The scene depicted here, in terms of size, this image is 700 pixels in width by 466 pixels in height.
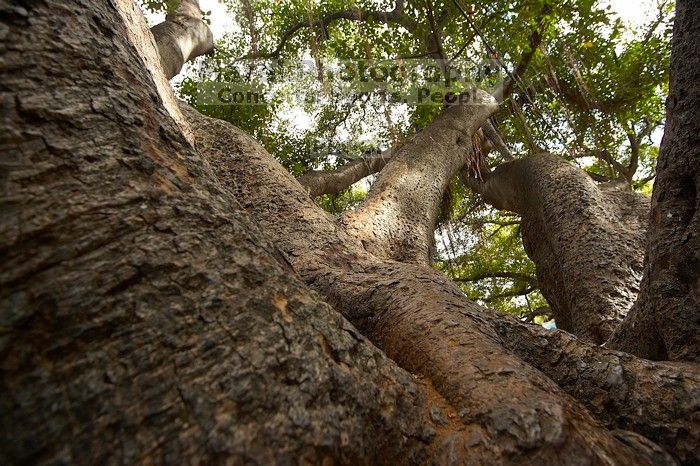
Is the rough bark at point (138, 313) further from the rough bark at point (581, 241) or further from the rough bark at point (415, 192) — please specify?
the rough bark at point (581, 241)

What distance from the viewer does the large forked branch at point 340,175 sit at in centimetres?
393

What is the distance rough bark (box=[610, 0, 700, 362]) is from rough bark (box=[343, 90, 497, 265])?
1.21 metres

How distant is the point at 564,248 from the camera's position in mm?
2373

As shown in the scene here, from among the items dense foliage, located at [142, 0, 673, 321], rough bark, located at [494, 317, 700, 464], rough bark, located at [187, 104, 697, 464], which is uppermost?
dense foliage, located at [142, 0, 673, 321]

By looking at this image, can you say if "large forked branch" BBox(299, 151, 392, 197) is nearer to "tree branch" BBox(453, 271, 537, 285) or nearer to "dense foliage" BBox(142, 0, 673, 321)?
"dense foliage" BBox(142, 0, 673, 321)

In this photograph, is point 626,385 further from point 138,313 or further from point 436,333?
point 138,313

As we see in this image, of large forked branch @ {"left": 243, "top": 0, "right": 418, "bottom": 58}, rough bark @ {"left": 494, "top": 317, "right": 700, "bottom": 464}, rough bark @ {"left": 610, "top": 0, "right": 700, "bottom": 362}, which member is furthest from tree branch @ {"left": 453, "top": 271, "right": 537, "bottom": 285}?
rough bark @ {"left": 494, "top": 317, "right": 700, "bottom": 464}

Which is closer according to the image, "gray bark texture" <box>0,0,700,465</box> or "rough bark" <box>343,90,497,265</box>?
"gray bark texture" <box>0,0,700,465</box>

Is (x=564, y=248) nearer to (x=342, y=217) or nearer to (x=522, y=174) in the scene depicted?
(x=522, y=174)

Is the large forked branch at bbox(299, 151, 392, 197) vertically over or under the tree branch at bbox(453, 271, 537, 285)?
under

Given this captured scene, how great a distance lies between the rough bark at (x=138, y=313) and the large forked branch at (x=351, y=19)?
447cm

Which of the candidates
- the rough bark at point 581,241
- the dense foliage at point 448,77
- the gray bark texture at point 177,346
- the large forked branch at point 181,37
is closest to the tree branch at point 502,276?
the dense foliage at point 448,77

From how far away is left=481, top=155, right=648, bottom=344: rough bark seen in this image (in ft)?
6.63

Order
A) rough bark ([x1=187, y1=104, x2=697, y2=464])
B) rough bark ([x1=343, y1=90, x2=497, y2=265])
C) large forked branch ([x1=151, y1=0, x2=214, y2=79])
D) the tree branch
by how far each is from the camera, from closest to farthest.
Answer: rough bark ([x1=187, y1=104, x2=697, y2=464]) < rough bark ([x1=343, y1=90, x2=497, y2=265]) < large forked branch ([x1=151, y1=0, x2=214, y2=79]) < the tree branch
